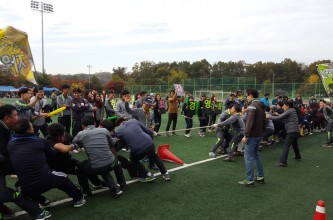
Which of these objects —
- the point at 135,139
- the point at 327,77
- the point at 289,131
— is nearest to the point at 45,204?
the point at 135,139

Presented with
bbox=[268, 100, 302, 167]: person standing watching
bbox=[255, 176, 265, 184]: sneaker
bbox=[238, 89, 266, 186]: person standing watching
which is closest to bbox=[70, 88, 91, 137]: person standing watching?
bbox=[238, 89, 266, 186]: person standing watching

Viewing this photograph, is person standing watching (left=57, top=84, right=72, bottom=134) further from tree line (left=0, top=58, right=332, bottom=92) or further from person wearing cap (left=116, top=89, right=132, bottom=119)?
tree line (left=0, top=58, right=332, bottom=92)

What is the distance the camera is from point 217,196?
5473 mm

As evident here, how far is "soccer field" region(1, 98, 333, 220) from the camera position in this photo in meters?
4.69

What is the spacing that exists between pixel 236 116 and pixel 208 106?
553 cm

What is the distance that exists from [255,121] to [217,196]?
1718 mm

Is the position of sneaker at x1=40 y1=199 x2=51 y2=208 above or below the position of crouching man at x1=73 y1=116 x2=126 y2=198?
below

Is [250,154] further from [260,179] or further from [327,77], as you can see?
[327,77]

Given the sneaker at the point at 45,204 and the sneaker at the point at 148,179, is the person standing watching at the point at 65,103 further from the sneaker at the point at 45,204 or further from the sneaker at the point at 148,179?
the sneaker at the point at 45,204

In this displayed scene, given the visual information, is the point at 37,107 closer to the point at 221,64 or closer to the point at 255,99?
the point at 255,99

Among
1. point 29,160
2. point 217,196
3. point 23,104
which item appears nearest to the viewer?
point 29,160

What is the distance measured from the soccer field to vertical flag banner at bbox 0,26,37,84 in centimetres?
267

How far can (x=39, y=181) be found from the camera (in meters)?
4.25

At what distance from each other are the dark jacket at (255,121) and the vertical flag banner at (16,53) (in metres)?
4.55
